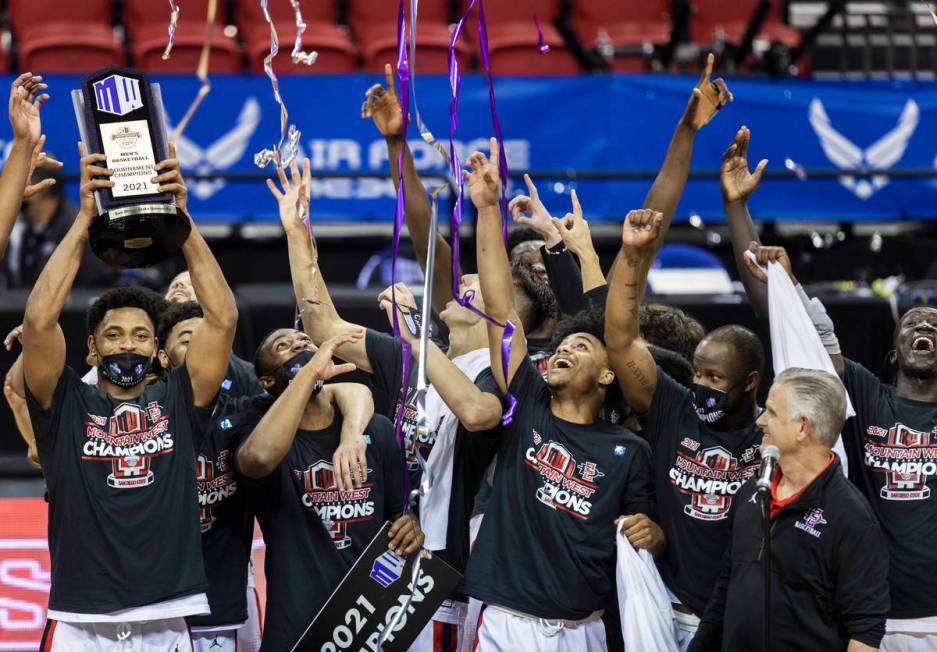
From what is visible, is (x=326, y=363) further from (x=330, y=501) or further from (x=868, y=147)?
(x=868, y=147)

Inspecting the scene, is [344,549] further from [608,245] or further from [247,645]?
[608,245]

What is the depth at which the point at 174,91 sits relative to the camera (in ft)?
27.5

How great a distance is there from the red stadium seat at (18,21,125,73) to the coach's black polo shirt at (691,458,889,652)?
20.9 feet

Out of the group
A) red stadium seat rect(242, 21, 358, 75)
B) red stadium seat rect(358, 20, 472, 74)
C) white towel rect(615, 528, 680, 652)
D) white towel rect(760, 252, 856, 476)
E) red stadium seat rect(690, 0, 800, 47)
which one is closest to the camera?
white towel rect(615, 528, 680, 652)

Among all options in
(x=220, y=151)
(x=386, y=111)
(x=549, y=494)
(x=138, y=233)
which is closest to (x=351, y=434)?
(x=549, y=494)

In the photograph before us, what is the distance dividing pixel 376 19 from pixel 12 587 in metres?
5.45

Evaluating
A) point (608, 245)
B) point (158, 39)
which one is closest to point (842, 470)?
point (608, 245)

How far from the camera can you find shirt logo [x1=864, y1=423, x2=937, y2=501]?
15.1ft

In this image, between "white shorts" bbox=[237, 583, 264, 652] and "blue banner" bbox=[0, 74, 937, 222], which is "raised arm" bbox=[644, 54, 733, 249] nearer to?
"white shorts" bbox=[237, 583, 264, 652]

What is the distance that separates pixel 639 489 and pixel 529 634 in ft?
1.98

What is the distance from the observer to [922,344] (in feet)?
15.5

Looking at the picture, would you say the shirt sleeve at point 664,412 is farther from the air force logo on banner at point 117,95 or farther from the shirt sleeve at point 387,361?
the air force logo on banner at point 117,95

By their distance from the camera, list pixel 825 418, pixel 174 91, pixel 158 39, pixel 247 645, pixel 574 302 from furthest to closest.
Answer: pixel 158 39, pixel 174 91, pixel 574 302, pixel 247 645, pixel 825 418

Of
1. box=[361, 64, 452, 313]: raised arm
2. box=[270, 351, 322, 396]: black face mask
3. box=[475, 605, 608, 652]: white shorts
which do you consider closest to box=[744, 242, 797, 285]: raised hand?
box=[361, 64, 452, 313]: raised arm
